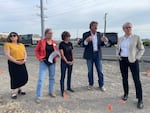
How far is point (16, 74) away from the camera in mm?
6969

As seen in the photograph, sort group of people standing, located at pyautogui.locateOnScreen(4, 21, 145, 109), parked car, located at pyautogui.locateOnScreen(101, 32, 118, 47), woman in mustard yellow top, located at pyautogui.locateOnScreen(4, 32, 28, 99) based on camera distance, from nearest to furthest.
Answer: group of people standing, located at pyautogui.locateOnScreen(4, 21, 145, 109), woman in mustard yellow top, located at pyautogui.locateOnScreen(4, 32, 28, 99), parked car, located at pyautogui.locateOnScreen(101, 32, 118, 47)

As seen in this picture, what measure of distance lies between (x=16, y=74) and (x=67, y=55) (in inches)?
51.5

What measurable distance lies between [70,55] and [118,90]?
164 cm

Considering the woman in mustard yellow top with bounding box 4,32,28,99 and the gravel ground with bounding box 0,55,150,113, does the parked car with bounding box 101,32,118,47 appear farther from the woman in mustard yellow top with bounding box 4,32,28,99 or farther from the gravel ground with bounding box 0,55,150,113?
the woman in mustard yellow top with bounding box 4,32,28,99

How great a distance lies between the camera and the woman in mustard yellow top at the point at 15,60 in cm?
679

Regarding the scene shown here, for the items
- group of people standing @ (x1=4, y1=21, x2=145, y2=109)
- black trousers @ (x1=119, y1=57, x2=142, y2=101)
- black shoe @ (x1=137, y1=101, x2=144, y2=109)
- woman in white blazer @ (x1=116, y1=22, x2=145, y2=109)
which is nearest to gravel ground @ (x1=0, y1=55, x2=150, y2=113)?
black shoe @ (x1=137, y1=101, x2=144, y2=109)

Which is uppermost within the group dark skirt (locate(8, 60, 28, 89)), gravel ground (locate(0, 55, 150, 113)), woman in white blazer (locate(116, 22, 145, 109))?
Answer: woman in white blazer (locate(116, 22, 145, 109))

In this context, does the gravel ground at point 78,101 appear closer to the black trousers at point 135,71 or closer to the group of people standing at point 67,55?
the group of people standing at point 67,55

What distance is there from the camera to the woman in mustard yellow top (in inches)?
267

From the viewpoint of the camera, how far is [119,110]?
6.20m

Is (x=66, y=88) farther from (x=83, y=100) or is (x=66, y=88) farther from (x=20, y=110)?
(x=20, y=110)

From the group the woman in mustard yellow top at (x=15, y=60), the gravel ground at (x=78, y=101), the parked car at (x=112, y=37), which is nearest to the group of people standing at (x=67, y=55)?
the woman in mustard yellow top at (x=15, y=60)

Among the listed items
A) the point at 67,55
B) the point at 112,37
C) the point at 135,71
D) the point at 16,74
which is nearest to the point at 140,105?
the point at 135,71

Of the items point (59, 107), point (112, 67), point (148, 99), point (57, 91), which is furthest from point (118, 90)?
point (112, 67)
